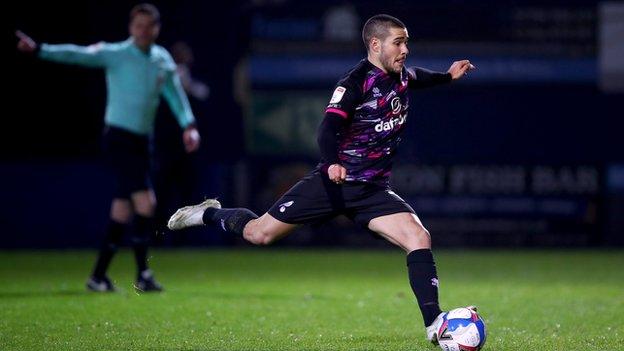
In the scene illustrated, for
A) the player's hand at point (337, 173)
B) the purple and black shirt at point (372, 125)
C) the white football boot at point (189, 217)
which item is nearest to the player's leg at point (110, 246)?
the white football boot at point (189, 217)

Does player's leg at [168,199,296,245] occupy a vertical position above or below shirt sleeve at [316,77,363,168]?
below

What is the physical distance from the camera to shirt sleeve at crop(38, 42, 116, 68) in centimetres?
1109

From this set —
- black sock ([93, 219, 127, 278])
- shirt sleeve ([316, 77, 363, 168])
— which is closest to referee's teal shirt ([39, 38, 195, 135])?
black sock ([93, 219, 127, 278])

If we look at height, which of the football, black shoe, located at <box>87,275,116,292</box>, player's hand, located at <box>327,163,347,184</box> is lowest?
black shoe, located at <box>87,275,116,292</box>

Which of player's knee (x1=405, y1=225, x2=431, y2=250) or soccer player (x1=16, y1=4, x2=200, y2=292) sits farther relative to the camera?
soccer player (x1=16, y1=4, x2=200, y2=292)

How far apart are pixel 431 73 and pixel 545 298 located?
3370 mm

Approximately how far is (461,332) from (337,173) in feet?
3.74

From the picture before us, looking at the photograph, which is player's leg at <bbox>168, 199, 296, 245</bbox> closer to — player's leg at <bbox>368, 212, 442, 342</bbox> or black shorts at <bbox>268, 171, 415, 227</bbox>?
black shorts at <bbox>268, 171, 415, 227</bbox>

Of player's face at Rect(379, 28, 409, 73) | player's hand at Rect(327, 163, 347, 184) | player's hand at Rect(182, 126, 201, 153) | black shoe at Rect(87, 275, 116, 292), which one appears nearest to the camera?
player's hand at Rect(327, 163, 347, 184)

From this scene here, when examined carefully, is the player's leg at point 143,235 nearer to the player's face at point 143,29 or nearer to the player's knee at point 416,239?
the player's face at point 143,29

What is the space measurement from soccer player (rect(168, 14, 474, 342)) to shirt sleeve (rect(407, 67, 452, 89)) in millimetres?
143

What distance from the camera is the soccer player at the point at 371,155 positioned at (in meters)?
7.57

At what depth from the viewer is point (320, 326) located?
8828mm

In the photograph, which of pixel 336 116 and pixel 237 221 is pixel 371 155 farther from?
pixel 237 221
